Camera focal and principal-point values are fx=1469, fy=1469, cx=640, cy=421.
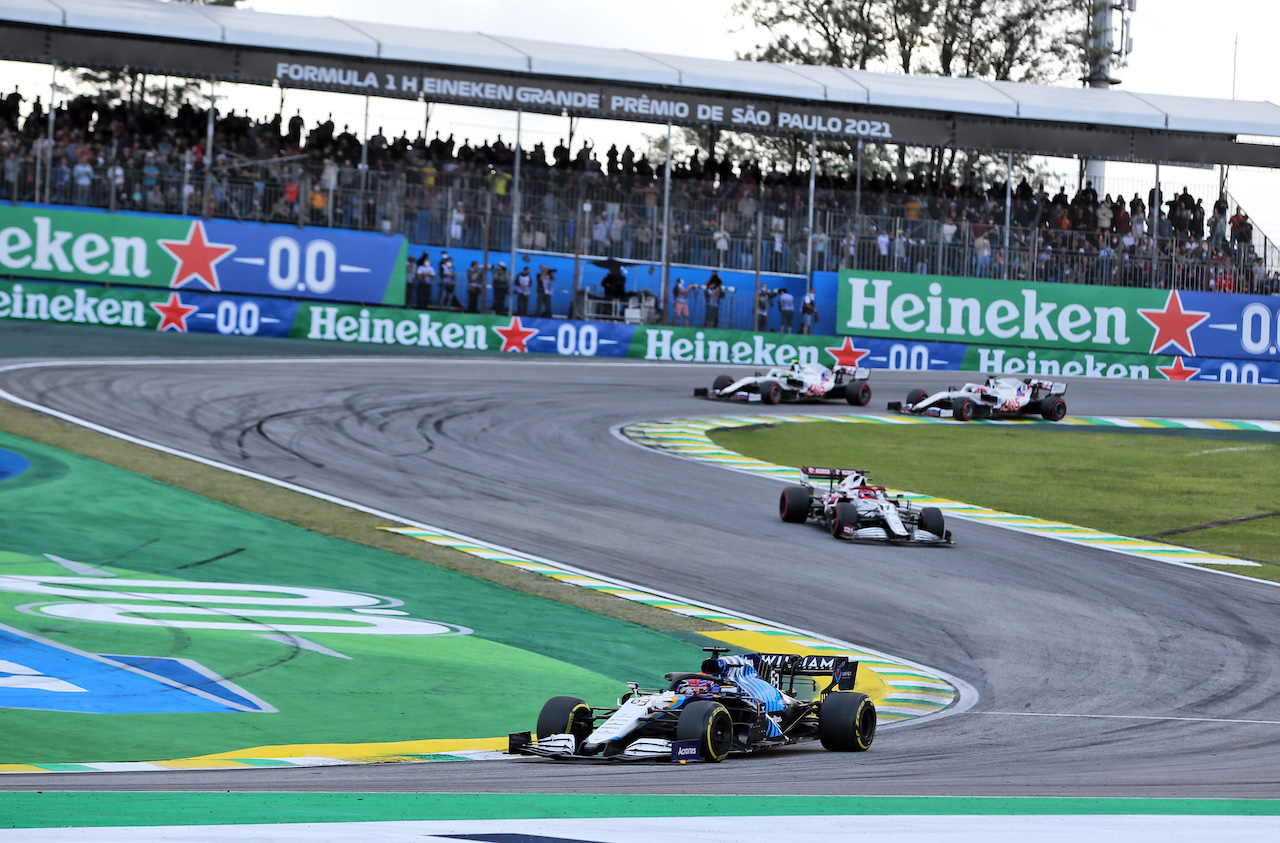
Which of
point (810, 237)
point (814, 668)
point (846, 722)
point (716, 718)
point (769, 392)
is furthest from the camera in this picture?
point (810, 237)

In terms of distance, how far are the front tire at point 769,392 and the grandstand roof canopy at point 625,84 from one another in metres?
10.7

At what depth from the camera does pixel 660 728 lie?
380 inches

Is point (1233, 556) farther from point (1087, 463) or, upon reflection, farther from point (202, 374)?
point (202, 374)

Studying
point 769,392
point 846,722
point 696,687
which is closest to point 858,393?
point 769,392

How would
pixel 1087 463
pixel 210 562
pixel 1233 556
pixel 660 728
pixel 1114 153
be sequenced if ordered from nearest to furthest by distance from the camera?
pixel 660 728
pixel 210 562
pixel 1233 556
pixel 1087 463
pixel 1114 153

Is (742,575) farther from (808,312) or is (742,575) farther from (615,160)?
(615,160)

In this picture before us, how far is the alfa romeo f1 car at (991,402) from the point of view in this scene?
32375 millimetres

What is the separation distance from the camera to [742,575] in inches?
691

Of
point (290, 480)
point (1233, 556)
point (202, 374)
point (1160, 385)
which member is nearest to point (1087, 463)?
point (1233, 556)

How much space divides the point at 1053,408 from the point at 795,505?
13.9m

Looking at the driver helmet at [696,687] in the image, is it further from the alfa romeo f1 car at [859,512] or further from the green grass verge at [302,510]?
the alfa romeo f1 car at [859,512]

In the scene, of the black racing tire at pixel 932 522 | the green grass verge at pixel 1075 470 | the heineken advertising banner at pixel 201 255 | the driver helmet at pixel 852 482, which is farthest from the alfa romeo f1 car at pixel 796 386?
the black racing tire at pixel 932 522

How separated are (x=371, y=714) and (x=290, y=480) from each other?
1064cm

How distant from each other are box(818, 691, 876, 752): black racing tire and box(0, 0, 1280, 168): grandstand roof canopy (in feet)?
99.9
